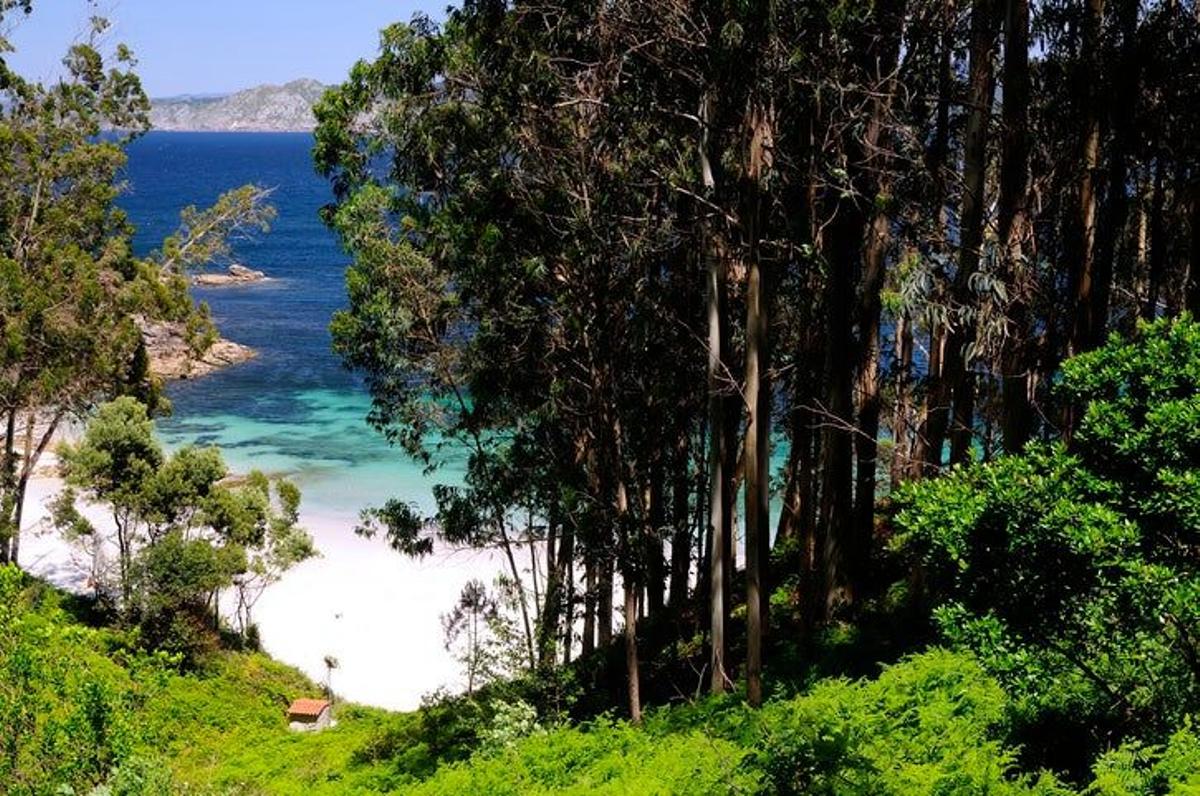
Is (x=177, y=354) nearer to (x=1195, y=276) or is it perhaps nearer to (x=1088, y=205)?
(x=1088, y=205)

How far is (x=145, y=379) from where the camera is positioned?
2483cm

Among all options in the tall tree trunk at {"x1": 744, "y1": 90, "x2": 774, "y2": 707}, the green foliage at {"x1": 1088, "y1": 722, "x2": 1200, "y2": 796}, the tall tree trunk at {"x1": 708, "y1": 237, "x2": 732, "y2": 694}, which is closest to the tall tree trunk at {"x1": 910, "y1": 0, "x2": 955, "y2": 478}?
the tall tree trunk at {"x1": 744, "y1": 90, "x2": 774, "y2": 707}

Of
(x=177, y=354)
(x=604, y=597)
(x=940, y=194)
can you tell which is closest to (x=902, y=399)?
(x=940, y=194)

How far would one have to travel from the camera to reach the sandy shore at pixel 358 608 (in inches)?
957

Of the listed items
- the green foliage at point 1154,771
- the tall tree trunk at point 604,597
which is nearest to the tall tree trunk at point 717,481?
the tall tree trunk at point 604,597

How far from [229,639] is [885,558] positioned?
1552 centimetres

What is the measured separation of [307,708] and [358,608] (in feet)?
21.3

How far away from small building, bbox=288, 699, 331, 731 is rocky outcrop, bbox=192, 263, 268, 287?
58225 millimetres

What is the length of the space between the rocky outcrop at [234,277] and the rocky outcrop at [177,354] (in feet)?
68.4

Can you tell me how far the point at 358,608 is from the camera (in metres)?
27.4

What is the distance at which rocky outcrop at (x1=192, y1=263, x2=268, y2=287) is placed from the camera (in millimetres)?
73812

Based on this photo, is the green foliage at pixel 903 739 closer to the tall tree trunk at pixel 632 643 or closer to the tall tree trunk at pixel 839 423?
the tall tree trunk at pixel 839 423

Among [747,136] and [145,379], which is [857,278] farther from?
[145,379]

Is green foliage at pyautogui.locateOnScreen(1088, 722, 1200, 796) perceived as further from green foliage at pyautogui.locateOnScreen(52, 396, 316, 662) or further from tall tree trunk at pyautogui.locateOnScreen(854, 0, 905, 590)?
green foliage at pyautogui.locateOnScreen(52, 396, 316, 662)
